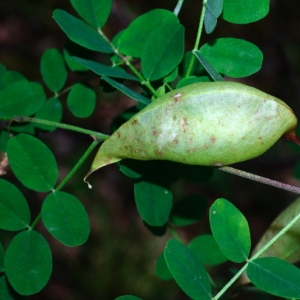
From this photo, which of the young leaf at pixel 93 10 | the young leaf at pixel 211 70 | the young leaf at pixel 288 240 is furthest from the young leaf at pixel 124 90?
the young leaf at pixel 288 240

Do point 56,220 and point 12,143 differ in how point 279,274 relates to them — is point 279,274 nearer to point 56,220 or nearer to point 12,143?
point 56,220

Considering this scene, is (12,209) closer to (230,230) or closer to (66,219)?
(66,219)

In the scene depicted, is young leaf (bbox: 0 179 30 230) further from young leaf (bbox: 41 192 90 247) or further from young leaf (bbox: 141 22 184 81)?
young leaf (bbox: 141 22 184 81)

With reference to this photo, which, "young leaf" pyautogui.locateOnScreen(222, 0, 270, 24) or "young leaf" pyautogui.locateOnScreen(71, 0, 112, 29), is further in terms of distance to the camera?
"young leaf" pyautogui.locateOnScreen(71, 0, 112, 29)

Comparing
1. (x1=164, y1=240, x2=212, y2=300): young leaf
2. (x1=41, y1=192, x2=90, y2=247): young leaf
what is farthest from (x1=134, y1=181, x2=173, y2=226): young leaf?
(x1=164, y1=240, x2=212, y2=300): young leaf

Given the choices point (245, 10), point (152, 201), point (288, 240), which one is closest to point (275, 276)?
point (288, 240)
